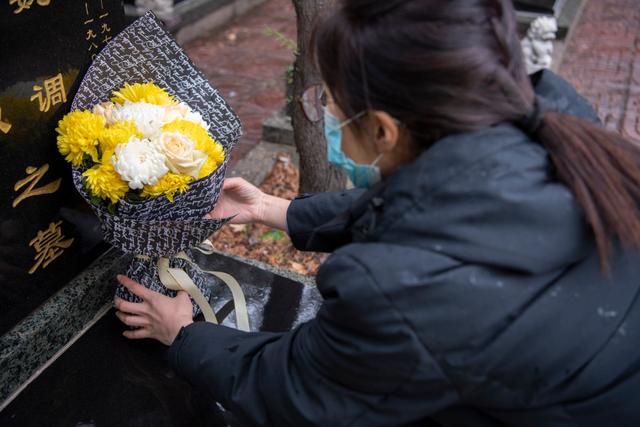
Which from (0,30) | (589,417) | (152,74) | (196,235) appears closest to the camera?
(589,417)

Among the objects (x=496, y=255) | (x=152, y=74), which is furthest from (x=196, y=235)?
(x=496, y=255)

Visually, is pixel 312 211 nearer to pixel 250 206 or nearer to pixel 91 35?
pixel 250 206

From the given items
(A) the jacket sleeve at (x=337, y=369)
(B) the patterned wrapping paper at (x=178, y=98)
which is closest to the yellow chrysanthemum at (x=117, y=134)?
(B) the patterned wrapping paper at (x=178, y=98)

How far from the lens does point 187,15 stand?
6699 millimetres

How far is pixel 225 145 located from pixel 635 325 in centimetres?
131

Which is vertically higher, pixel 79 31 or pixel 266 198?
pixel 79 31

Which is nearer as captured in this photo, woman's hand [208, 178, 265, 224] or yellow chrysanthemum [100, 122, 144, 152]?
yellow chrysanthemum [100, 122, 144, 152]

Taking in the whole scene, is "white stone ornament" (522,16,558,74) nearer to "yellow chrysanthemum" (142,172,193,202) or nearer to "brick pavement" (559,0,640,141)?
"brick pavement" (559,0,640,141)

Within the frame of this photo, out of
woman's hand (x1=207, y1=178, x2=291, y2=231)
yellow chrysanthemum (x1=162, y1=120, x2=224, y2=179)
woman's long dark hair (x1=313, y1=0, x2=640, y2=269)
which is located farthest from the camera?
woman's hand (x1=207, y1=178, x2=291, y2=231)

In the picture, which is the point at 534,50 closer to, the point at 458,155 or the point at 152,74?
the point at 152,74

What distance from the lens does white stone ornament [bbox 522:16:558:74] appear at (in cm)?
484

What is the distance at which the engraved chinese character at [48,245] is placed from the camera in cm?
192

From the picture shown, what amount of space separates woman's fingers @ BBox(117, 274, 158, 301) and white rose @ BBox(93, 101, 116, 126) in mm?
510

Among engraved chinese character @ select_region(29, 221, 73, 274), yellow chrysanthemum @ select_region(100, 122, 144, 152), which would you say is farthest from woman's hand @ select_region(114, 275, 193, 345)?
yellow chrysanthemum @ select_region(100, 122, 144, 152)
